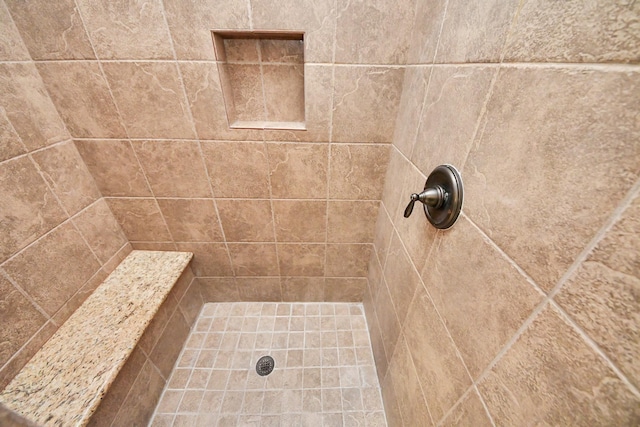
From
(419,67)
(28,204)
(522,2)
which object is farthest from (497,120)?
→ (28,204)

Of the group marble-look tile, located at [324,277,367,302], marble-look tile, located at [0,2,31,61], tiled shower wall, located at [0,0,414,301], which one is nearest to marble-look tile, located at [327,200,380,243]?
tiled shower wall, located at [0,0,414,301]

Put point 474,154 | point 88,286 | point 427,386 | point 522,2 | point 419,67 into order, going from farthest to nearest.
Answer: point 88,286, point 419,67, point 427,386, point 474,154, point 522,2

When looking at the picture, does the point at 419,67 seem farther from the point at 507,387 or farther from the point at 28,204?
the point at 28,204

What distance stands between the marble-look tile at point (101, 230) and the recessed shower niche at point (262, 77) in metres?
0.82

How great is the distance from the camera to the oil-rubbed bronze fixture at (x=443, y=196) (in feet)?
1.79

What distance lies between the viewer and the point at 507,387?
40 centimetres

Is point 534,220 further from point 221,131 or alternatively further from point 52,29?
point 52,29

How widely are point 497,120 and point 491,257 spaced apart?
0.89ft

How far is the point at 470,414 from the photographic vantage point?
501mm

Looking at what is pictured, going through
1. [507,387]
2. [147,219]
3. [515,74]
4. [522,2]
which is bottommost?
[147,219]

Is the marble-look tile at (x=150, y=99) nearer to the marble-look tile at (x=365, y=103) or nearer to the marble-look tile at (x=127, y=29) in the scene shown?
the marble-look tile at (x=127, y=29)

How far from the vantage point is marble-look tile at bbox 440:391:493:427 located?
1.53 ft

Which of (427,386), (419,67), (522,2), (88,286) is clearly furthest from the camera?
(88,286)

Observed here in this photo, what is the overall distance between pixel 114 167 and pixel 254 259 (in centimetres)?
83
